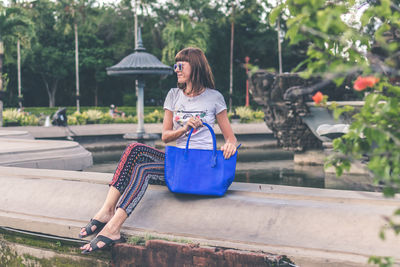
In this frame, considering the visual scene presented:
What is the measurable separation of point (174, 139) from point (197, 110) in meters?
0.27

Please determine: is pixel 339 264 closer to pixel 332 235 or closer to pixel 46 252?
pixel 332 235

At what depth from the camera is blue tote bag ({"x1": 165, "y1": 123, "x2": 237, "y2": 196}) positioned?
310 cm

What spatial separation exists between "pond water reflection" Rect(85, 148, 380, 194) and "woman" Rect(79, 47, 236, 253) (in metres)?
3.50

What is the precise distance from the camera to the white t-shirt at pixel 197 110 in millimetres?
3248

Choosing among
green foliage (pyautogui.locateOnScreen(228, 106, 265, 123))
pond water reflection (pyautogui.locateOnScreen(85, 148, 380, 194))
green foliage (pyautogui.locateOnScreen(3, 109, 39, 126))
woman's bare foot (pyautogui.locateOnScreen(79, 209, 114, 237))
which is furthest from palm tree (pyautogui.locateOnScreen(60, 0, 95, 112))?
woman's bare foot (pyautogui.locateOnScreen(79, 209, 114, 237))

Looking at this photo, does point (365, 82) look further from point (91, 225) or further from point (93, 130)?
point (93, 130)

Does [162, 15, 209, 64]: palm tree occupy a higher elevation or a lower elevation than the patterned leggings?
higher

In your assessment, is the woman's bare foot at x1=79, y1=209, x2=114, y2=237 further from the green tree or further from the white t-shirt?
the green tree

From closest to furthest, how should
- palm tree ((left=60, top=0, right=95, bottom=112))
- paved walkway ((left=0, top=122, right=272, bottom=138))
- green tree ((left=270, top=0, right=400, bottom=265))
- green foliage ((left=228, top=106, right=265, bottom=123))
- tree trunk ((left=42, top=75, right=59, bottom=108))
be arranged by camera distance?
green tree ((left=270, top=0, right=400, bottom=265)), paved walkway ((left=0, top=122, right=272, bottom=138)), green foliage ((left=228, top=106, right=265, bottom=123)), palm tree ((left=60, top=0, right=95, bottom=112)), tree trunk ((left=42, top=75, right=59, bottom=108))

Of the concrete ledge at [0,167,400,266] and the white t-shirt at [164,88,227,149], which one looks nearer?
the concrete ledge at [0,167,400,266]

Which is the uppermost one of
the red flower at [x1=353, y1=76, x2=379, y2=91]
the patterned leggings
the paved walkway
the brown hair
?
the brown hair

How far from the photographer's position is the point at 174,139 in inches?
129

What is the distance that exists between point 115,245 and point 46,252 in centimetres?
70

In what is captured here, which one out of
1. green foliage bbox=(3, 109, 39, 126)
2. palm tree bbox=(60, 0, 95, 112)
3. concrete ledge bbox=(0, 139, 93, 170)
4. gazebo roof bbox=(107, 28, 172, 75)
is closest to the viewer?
concrete ledge bbox=(0, 139, 93, 170)
